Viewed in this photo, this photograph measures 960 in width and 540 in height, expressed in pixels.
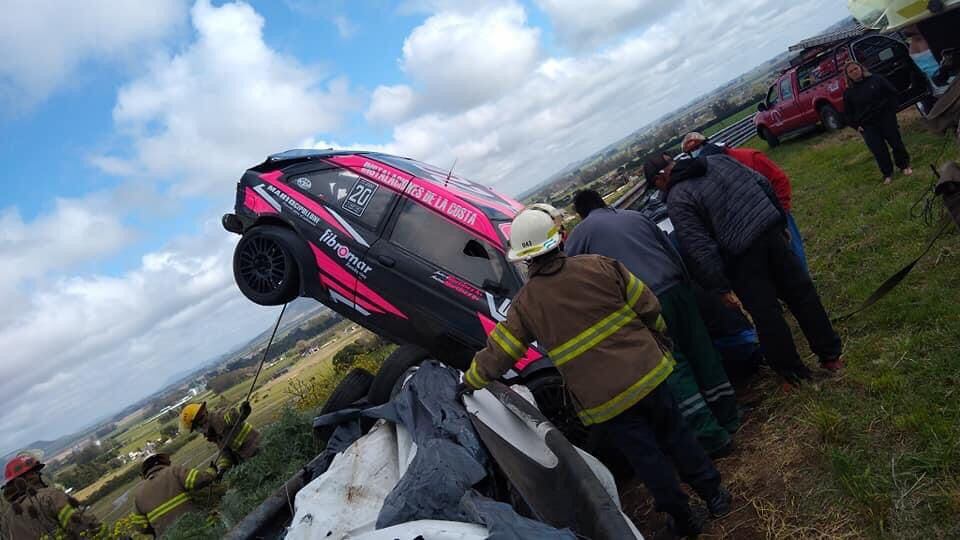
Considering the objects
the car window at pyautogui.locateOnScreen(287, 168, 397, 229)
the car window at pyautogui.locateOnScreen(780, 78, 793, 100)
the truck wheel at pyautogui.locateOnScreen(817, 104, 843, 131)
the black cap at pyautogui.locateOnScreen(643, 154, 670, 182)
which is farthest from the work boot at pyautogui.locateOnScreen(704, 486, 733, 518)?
the car window at pyautogui.locateOnScreen(780, 78, 793, 100)

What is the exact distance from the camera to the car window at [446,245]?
4891 millimetres

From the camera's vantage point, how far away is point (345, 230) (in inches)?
213

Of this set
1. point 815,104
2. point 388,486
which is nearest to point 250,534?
point 388,486

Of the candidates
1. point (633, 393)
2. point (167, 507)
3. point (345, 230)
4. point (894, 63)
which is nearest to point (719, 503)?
point (633, 393)

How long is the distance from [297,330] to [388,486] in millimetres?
67277

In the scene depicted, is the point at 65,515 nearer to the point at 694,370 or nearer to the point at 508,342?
the point at 508,342

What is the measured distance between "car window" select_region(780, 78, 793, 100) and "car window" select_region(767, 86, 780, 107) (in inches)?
10.2

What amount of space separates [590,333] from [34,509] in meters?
6.54

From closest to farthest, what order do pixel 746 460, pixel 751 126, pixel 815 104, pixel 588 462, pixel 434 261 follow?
pixel 588 462
pixel 746 460
pixel 434 261
pixel 815 104
pixel 751 126

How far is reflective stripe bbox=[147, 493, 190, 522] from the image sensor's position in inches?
235

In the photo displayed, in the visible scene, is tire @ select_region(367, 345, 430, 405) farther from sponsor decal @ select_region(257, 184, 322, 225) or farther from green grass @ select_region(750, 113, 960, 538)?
green grass @ select_region(750, 113, 960, 538)

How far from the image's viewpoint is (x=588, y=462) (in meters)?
3.15

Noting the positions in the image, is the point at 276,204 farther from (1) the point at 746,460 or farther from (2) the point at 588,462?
(1) the point at 746,460

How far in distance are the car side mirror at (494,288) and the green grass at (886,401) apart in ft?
6.97
